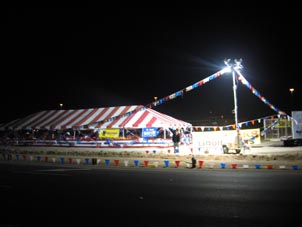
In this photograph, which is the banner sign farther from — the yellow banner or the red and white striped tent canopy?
the yellow banner

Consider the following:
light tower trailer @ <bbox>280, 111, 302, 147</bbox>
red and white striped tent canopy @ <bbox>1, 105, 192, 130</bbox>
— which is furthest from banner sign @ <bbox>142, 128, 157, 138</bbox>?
light tower trailer @ <bbox>280, 111, 302, 147</bbox>

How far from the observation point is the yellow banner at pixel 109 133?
2842 centimetres

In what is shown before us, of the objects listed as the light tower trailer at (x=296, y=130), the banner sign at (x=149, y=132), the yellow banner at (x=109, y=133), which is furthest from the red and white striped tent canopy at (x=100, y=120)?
the light tower trailer at (x=296, y=130)

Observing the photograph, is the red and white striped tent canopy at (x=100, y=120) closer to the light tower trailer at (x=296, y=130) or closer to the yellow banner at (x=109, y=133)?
the yellow banner at (x=109, y=133)

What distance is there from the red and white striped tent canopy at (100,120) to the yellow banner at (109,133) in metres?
0.63

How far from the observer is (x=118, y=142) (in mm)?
28172

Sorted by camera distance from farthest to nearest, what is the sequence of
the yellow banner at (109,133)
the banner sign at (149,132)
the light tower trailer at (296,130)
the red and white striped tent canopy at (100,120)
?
the yellow banner at (109,133) < the banner sign at (149,132) < the red and white striped tent canopy at (100,120) < the light tower trailer at (296,130)

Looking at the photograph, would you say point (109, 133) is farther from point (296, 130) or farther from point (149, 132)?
point (296, 130)

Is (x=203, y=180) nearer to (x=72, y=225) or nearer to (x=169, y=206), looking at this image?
(x=169, y=206)

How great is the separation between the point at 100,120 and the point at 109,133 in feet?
4.74

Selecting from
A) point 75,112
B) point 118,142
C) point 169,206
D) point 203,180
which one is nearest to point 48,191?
point 169,206

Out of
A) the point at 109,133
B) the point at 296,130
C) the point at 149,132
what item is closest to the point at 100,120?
the point at 109,133

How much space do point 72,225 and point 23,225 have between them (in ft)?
3.01

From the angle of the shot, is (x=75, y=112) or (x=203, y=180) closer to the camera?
(x=203, y=180)
